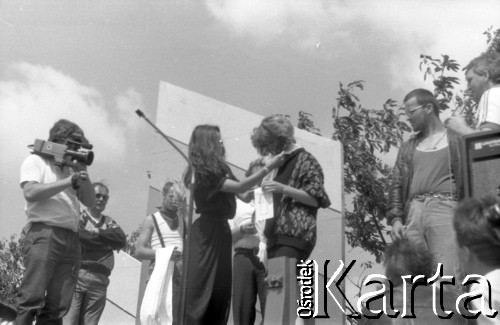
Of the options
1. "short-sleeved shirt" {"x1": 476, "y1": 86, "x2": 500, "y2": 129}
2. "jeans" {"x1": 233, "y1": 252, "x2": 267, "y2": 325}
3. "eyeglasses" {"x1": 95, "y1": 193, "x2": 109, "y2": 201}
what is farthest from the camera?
"eyeglasses" {"x1": 95, "y1": 193, "x2": 109, "y2": 201}

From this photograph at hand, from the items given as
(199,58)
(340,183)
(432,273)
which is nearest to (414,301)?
(432,273)

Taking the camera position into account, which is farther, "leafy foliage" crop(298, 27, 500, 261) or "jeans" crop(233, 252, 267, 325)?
"leafy foliage" crop(298, 27, 500, 261)

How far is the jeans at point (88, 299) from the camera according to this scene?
423 cm

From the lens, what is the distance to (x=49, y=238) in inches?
143

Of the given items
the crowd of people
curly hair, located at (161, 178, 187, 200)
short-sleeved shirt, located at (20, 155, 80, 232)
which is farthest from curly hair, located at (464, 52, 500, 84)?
short-sleeved shirt, located at (20, 155, 80, 232)

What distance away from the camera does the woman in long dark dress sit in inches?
143

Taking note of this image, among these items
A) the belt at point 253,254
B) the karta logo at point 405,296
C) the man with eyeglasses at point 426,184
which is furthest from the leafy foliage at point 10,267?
the man with eyeglasses at point 426,184

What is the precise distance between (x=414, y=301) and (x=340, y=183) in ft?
5.64

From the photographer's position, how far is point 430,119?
3.68 m

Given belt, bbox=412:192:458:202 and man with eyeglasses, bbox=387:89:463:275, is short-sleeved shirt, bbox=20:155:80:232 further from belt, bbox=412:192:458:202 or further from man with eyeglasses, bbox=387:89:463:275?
belt, bbox=412:192:458:202

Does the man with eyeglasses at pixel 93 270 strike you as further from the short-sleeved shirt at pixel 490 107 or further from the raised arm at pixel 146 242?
the short-sleeved shirt at pixel 490 107

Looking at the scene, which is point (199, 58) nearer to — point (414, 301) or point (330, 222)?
point (330, 222)

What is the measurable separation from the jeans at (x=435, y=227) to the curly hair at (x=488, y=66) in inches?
24.7

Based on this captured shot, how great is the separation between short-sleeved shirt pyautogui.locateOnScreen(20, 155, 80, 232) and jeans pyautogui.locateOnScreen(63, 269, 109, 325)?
1.94 ft
